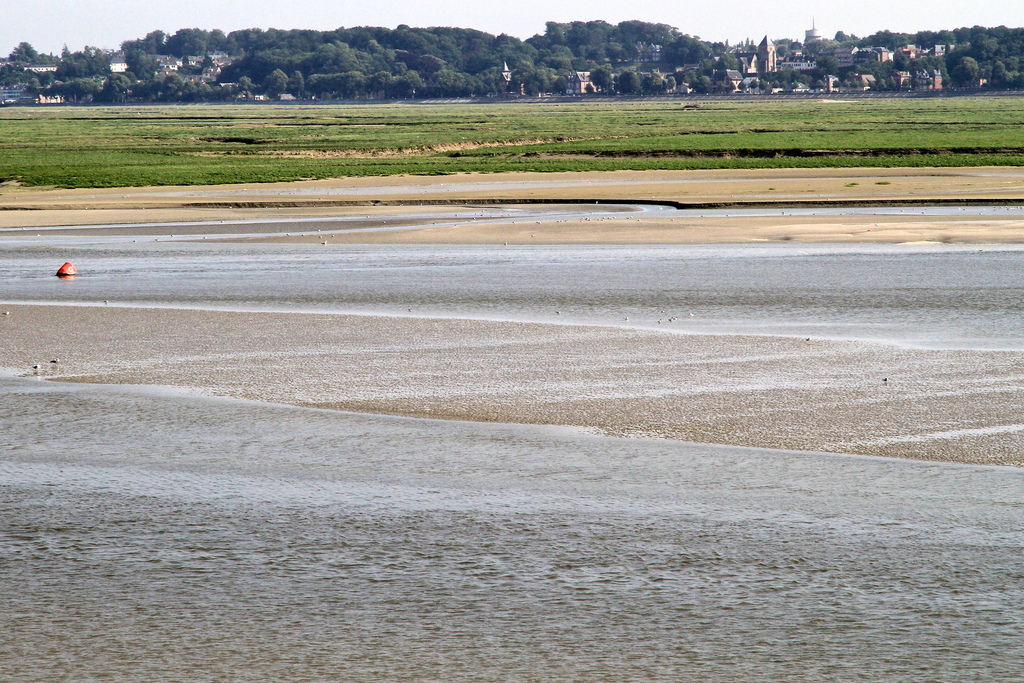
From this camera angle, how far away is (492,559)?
5.22m

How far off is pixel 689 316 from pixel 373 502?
681 centimetres

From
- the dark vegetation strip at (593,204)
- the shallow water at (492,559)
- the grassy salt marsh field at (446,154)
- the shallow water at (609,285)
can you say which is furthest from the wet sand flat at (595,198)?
the shallow water at (492,559)

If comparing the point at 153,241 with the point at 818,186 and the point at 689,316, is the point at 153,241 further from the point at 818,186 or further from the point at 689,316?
the point at 818,186

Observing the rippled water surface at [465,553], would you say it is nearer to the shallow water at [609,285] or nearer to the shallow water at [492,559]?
the shallow water at [492,559]

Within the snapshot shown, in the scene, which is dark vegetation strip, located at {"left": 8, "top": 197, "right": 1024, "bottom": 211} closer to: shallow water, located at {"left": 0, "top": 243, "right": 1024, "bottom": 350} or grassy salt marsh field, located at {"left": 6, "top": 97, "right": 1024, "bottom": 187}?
grassy salt marsh field, located at {"left": 6, "top": 97, "right": 1024, "bottom": 187}

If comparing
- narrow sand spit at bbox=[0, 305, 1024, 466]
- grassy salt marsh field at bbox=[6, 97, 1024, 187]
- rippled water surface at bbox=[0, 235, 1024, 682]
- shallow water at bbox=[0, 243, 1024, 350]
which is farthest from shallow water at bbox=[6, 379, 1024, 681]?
grassy salt marsh field at bbox=[6, 97, 1024, 187]

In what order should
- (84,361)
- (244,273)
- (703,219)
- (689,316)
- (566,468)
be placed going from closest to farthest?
1. (566,468)
2. (84,361)
3. (689,316)
4. (244,273)
5. (703,219)

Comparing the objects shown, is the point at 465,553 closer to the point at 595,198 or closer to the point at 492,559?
the point at 492,559

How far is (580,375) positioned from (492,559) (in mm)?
4222

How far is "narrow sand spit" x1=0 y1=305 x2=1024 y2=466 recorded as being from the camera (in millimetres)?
7609

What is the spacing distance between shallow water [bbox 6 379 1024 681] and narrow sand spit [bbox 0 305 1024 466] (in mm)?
549

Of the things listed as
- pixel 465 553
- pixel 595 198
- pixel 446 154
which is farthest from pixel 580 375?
pixel 446 154

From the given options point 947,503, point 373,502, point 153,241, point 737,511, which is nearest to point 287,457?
point 373,502

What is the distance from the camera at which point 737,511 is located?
5.89 meters
